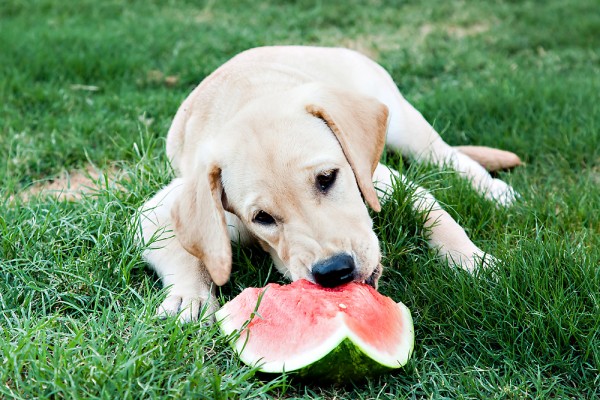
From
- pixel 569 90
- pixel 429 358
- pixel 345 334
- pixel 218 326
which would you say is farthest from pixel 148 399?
pixel 569 90

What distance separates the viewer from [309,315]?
3.18m

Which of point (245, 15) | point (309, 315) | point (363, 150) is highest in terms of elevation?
point (363, 150)

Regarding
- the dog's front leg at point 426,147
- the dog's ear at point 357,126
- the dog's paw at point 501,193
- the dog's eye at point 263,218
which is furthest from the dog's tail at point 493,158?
the dog's eye at point 263,218

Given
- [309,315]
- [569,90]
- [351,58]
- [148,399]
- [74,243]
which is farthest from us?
[569,90]

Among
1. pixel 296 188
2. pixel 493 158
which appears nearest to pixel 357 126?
pixel 296 188

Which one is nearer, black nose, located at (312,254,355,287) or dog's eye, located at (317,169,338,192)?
black nose, located at (312,254,355,287)

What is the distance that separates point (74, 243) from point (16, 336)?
3.08 ft

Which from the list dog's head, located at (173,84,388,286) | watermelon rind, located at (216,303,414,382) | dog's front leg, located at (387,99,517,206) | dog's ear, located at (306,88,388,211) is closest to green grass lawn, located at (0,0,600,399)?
watermelon rind, located at (216,303,414,382)

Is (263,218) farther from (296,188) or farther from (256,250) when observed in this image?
(256,250)

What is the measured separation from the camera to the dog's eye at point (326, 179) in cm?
358

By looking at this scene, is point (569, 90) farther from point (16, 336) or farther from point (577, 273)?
point (16, 336)

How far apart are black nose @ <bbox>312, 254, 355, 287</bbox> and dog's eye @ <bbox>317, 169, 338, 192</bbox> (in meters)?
0.41

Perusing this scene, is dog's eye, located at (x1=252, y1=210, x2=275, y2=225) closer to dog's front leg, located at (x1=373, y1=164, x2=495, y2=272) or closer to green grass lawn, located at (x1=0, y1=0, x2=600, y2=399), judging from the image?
green grass lawn, located at (x1=0, y1=0, x2=600, y2=399)

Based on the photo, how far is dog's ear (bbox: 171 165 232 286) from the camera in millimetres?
3604
